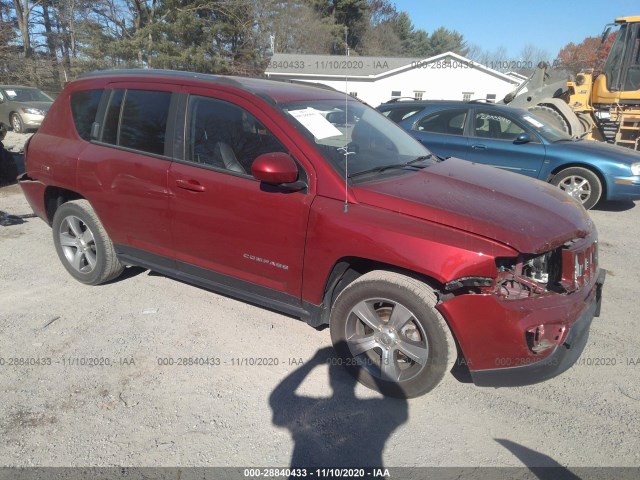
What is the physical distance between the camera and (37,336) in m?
3.51

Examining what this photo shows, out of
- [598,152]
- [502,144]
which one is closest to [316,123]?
[502,144]

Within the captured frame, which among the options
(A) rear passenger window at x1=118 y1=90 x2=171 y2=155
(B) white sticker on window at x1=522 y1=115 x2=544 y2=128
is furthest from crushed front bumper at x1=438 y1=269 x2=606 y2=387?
(B) white sticker on window at x1=522 y1=115 x2=544 y2=128

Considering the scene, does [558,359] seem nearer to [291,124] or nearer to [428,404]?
[428,404]

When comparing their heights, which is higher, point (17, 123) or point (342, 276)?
point (342, 276)

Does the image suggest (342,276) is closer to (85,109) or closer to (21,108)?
(85,109)

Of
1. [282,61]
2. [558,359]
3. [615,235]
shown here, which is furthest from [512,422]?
[282,61]

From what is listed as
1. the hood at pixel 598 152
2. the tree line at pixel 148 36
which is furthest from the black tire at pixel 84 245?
the tree line at pixel 148 36

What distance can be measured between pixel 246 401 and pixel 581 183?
6.60 meters

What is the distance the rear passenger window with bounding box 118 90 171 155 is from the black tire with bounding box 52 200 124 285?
0.80 meters

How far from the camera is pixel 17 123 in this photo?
1545 cm

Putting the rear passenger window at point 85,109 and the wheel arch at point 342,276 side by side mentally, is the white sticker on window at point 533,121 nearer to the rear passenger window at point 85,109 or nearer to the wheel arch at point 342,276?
the wheel arch at point 342,276

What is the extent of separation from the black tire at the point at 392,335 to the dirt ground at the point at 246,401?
0.15 meters

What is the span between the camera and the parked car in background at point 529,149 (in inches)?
279

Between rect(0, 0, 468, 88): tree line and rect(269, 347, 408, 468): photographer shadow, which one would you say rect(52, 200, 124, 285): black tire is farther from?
rect(0, 0, 468, 88): tree line
